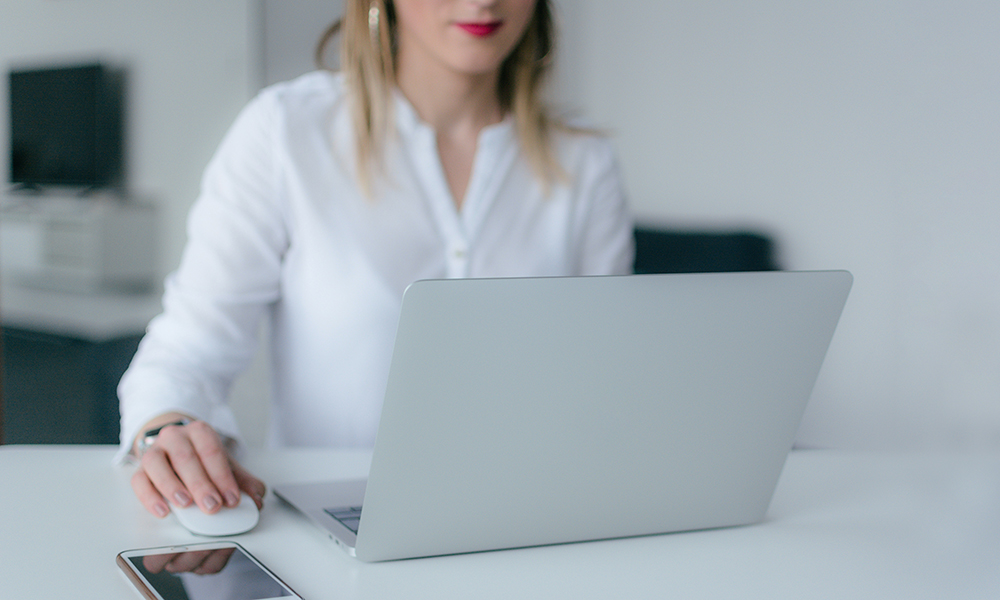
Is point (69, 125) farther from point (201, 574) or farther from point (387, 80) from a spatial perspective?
point (201, 574)

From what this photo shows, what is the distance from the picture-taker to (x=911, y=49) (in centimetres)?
196

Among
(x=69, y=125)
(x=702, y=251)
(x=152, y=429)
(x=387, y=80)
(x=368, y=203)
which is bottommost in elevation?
(x=69, y=125)

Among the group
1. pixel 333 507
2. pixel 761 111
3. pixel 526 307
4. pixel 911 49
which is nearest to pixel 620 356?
pixel 526 307

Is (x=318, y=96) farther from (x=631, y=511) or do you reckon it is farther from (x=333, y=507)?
(x=631, y=511)

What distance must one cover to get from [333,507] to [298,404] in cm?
60

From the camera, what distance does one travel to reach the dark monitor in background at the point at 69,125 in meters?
4.12

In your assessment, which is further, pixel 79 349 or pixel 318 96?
pixel 79 349

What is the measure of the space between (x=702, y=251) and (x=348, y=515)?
2107 mm

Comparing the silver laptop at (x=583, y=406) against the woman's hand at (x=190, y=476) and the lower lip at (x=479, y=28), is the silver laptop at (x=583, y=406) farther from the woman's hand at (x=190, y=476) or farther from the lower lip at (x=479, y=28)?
the lower lip at (x=479, y=28)

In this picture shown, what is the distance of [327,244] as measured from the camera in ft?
4.02

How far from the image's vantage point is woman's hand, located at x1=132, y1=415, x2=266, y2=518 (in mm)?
713

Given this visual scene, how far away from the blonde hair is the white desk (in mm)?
555

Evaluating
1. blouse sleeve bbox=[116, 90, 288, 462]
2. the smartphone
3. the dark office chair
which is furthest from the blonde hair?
the dark office chair

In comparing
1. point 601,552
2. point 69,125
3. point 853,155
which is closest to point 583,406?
point 601,552
